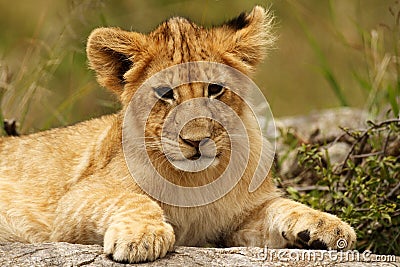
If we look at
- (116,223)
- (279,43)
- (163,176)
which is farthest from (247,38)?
(279,43)

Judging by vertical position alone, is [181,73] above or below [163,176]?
above

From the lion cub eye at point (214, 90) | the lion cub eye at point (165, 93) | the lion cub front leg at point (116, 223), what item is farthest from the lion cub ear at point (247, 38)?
the lion cub front leg at point (116, 223)

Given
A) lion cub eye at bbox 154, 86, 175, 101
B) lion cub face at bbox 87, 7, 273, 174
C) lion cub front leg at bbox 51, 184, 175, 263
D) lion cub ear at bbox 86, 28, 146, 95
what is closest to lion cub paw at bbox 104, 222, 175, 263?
lion cub front leg at bbox 51, 184, 175, 263

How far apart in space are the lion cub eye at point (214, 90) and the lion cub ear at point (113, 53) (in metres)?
0.55

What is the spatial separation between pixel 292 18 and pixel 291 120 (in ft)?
16.6

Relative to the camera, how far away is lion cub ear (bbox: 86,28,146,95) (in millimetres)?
5434

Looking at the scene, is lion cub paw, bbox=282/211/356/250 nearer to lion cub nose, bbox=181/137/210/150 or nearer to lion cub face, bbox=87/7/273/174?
lion cub face, bbox=87/7/273/174

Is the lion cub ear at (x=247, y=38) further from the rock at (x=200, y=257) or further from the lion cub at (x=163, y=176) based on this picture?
the rock at (x=200, y=257)

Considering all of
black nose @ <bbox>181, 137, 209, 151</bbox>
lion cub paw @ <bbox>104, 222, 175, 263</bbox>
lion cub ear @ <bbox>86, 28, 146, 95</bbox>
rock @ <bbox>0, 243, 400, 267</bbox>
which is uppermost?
lion cub ear @ <bbox>86, 28, 146, 95</bbox>

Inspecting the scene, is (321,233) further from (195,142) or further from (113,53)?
(113,53)

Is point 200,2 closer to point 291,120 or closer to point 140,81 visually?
point 291,120

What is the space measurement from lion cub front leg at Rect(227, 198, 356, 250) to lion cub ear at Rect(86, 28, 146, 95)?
3.84 feet

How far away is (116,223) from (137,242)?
29 cm

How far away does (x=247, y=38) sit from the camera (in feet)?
18.1
